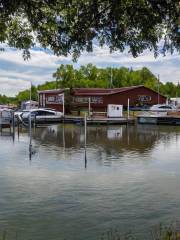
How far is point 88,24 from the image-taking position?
30.9ft

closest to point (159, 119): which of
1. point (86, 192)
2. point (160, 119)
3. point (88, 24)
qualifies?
point (160, 119)

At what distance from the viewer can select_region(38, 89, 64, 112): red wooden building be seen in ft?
268

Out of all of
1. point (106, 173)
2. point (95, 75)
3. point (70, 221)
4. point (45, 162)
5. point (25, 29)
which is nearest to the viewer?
point (25, 29)

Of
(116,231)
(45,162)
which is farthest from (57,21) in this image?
(45,162)

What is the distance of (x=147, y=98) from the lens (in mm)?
83375

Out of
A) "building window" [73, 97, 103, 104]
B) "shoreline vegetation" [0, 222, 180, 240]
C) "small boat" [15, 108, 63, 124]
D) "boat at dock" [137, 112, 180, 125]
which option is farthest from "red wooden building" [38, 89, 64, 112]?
"shoreline vegetation" [0, 222, 180, 240]

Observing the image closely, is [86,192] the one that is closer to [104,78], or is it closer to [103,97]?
[103,97]

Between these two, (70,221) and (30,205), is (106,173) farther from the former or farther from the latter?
(70,221)

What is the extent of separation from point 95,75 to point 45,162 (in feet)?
316

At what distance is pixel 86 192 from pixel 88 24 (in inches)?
384

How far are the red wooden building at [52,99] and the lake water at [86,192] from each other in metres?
48.6

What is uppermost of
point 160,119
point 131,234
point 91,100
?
point 91,100

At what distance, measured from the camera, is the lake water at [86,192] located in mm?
13227

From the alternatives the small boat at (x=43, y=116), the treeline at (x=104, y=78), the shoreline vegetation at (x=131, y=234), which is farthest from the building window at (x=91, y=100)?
the shoreline vegetation at (x=131, y=234)
